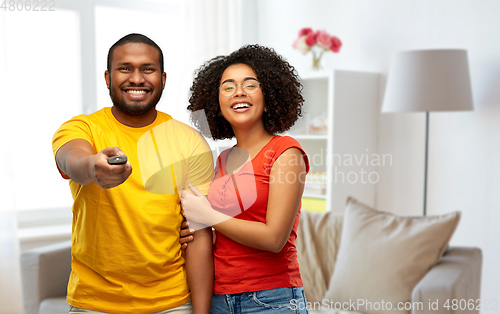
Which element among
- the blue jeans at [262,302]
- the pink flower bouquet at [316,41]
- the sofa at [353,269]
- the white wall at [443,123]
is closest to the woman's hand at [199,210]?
the blue jeans at [262,302]

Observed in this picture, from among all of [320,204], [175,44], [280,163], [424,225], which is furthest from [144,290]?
[175,44]

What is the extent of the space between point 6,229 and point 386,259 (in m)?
2.34

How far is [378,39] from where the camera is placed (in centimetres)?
312

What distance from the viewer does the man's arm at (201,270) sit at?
1124 mm

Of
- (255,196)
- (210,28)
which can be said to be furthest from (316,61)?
(255,196)

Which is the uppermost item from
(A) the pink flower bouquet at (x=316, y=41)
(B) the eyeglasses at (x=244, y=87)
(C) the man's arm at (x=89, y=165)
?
(A) the pink flower bouquet at (x=316, y=41)

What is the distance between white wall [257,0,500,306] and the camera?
8.29 ft

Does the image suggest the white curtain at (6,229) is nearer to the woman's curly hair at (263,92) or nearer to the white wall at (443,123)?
the woman's curly hair at (263,92)

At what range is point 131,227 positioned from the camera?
1038 millimetres

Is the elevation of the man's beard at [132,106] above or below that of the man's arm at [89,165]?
above

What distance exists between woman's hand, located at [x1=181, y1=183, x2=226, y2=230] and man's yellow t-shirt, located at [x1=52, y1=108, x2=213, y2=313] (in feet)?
0.08

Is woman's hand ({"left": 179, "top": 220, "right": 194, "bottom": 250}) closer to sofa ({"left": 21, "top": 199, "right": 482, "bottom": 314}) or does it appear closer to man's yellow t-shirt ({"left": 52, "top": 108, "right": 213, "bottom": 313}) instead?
man's yellow t-shirt ({"left": 52, "top": 108, "right": 213, "bottom": 313})

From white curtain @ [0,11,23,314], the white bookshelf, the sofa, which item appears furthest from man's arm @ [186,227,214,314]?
white curtain @ [0,11,23,314]

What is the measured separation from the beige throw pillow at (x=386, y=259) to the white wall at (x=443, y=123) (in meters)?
0.64
